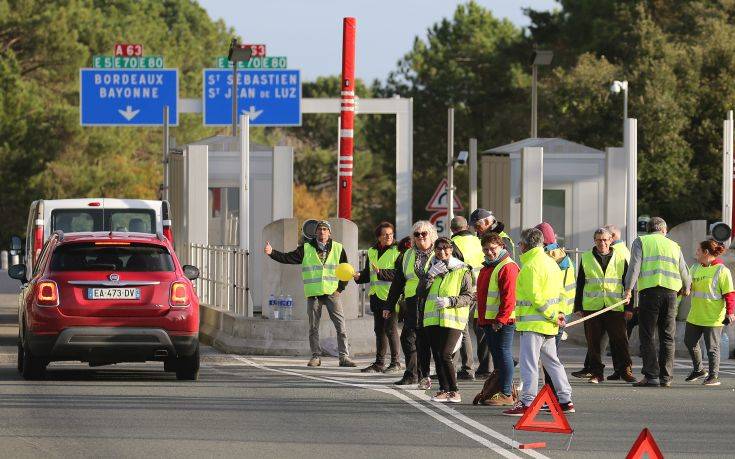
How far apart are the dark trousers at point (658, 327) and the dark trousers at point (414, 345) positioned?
7.48 ft

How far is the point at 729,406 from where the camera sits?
15.6 metres

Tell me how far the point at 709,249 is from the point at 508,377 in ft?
12.8

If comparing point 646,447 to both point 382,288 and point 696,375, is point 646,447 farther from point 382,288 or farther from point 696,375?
point 382,288

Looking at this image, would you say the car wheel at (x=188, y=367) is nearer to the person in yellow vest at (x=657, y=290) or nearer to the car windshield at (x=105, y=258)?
the car windshield at (x=105, y=258)

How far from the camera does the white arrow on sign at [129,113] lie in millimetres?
47750

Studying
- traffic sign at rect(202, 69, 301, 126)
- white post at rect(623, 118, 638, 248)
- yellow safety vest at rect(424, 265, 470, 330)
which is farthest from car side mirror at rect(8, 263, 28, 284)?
traffic sign at rect(202, 69, 301, 126)

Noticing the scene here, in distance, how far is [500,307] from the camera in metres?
15.3

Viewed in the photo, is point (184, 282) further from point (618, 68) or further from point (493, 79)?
point (493, 79)

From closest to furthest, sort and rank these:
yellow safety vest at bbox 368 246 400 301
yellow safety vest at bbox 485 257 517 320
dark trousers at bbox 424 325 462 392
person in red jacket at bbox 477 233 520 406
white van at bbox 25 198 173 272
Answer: person in red jacket at bbox 477 233 520 406, yellow safety vest at bbox 485 257 517 320, dark trousers at bbox 424 325 462 392, yellow safety vest at bbox 368 246 400 301, white van at bbox 25 198 173 272

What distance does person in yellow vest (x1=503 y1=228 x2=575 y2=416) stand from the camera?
14.5 metres

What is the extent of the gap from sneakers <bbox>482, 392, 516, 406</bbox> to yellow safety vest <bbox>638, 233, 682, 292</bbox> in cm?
292

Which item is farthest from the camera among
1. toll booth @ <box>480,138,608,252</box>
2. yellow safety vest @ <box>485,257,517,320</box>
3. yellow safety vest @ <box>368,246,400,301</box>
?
toll booth @ <box>480,138,608,252</box>

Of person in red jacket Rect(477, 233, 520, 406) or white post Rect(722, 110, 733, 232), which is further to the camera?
white post Rect(722, 110, 733, 232)

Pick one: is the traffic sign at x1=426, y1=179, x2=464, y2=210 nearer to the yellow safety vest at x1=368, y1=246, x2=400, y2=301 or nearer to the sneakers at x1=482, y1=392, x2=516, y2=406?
the yellow safety vest at x1=368, y1=246, x2=400, y2=301
